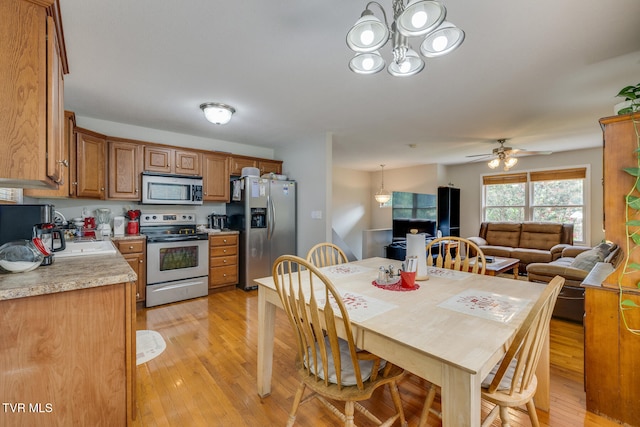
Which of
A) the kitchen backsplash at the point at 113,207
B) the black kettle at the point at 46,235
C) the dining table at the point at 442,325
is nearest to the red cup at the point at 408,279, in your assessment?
the dining table at the point at 442,325

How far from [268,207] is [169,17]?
283 centimetres

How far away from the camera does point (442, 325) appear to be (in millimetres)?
1110

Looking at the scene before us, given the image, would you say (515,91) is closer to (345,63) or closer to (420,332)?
(345,63)

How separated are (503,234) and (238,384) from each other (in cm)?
580

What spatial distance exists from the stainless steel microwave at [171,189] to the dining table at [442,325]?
2.69 meters

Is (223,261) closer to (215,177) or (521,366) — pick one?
(215,177)

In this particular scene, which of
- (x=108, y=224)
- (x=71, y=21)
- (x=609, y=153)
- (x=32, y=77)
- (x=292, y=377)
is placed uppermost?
(x=71, y=21)

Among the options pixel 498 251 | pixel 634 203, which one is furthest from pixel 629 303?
pixel 498 251

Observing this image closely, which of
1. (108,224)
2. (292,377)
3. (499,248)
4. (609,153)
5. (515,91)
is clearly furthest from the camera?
(499,248)

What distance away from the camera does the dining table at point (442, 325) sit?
34.1 inches

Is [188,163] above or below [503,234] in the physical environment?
above

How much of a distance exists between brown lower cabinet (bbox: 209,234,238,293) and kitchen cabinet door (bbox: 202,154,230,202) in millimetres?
631

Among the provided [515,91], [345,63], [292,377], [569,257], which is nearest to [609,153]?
[515,91]

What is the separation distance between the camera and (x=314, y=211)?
4.21 m
